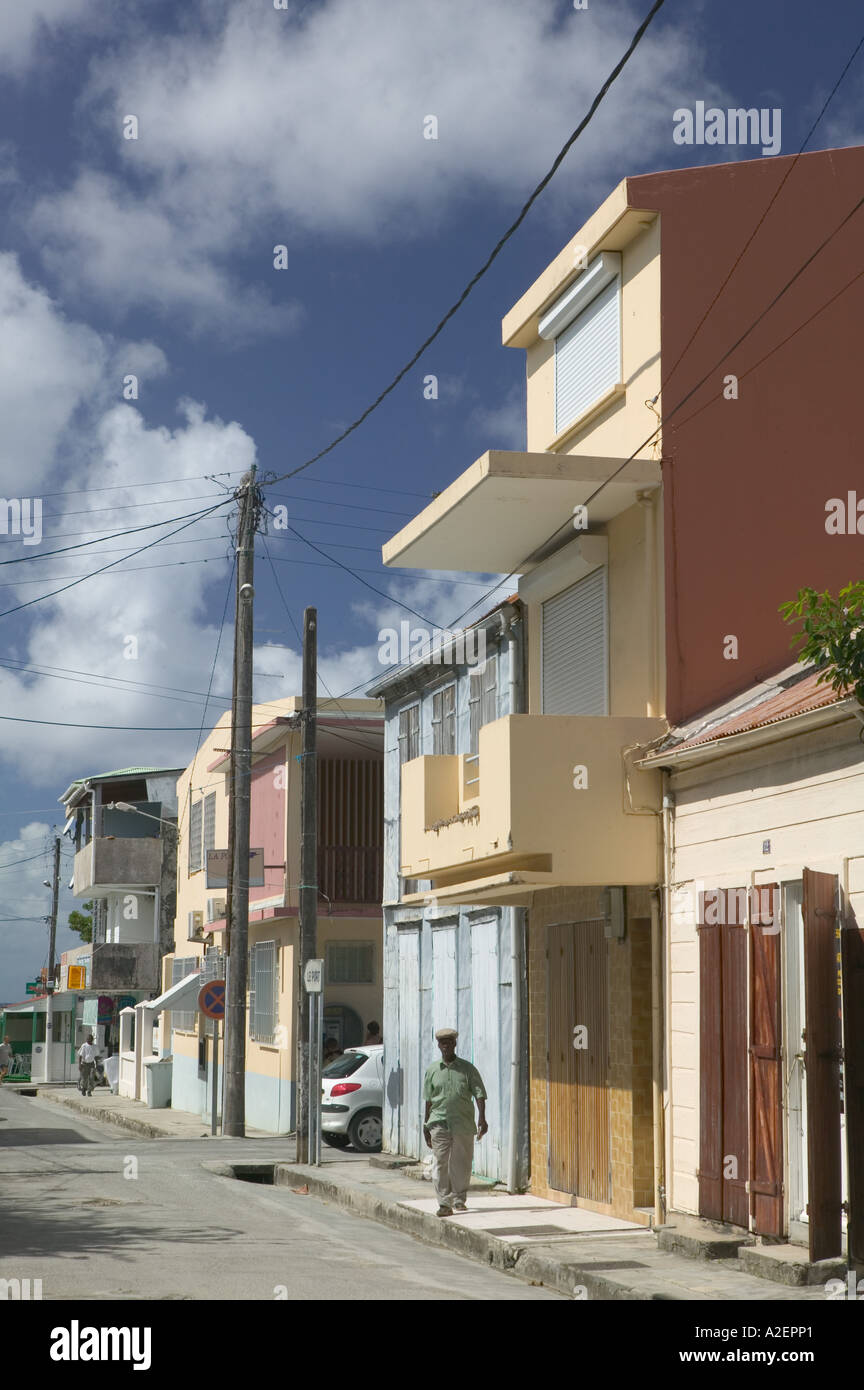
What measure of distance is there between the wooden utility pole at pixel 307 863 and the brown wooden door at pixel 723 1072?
8.73m

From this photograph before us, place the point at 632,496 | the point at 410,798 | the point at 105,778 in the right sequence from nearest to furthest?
the point at 632,496, the point at 410,798, the point at 105,778

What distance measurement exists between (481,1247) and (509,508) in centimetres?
659

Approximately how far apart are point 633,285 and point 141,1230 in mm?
9327

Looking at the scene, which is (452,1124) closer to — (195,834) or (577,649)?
(577,649)

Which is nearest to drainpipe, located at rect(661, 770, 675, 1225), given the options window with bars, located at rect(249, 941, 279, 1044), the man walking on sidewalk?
the man walking on sidewalk

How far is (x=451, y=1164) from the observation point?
14.7 meters

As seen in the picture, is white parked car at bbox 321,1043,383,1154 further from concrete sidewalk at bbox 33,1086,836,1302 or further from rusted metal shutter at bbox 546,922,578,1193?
rusted metal shutter at bbox 546,922,578,1193

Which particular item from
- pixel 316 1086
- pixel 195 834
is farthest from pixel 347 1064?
pixel 195 834

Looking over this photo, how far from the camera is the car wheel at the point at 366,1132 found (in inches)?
926

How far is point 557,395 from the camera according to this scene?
17031 mm

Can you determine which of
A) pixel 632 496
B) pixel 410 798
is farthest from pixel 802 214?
pixel 410 798
